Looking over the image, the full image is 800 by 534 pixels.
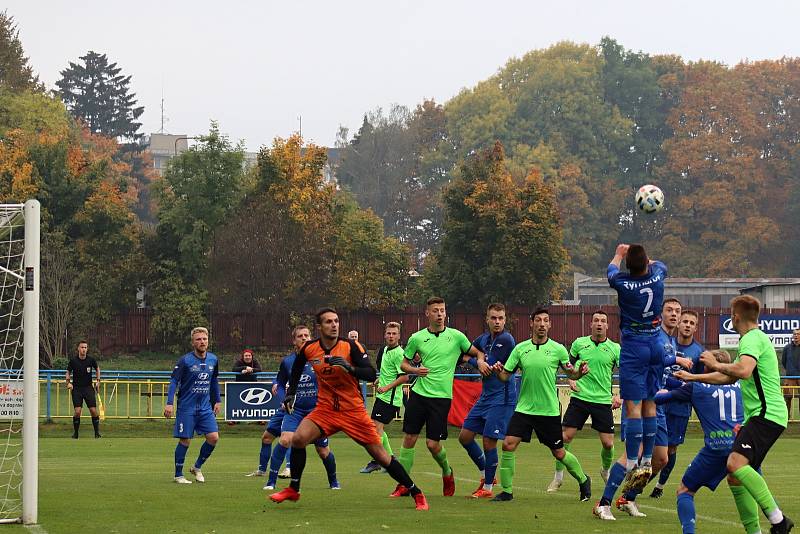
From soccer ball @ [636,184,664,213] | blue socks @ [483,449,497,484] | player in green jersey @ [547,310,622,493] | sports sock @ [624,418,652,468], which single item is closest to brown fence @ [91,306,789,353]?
player in green jersey @ [547,310,622,493]

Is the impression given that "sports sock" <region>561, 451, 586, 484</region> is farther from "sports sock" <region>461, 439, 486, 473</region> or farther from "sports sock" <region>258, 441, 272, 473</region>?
"sports sock" <region>258, 441, 272, 473</region>

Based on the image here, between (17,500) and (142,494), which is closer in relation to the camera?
(17,500)

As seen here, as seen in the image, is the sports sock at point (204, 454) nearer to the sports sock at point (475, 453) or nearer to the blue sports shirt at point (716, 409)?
the sports sock at point (475, 453)

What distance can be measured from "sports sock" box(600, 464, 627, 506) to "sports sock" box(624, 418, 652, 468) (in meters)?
0.09

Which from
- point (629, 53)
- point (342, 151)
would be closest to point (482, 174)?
point (629, 53)

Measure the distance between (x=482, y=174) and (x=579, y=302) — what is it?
18.4 metres

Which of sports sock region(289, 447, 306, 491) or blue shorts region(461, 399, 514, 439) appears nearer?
sports sock region(289, 447, 306, 491)

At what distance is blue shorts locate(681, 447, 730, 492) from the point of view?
11398mm

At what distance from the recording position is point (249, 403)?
31219 mm

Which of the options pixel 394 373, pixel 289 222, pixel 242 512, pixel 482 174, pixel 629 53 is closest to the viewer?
pixel 242 512

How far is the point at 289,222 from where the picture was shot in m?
58.0

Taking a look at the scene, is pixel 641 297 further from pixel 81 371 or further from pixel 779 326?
pixel 779 326

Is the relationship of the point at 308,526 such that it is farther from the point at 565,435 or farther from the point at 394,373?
the point at 394,373

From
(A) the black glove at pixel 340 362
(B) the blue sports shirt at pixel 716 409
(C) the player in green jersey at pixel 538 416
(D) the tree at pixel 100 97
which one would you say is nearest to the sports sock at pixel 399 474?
(A) the black glove at pixel 340 362
